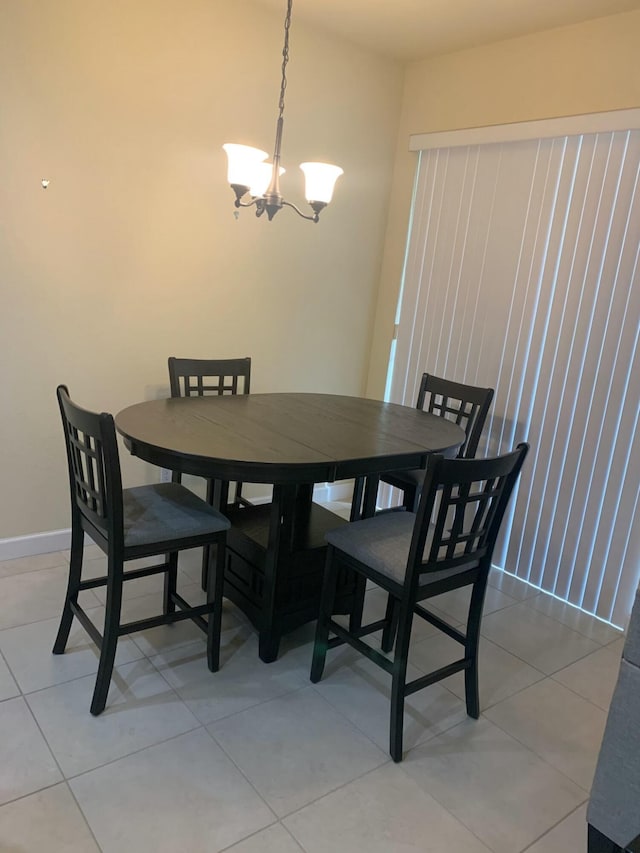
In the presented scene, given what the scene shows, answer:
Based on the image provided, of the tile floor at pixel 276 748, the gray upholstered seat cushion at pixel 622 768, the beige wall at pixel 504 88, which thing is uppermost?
the beige wall at pixel 504 88

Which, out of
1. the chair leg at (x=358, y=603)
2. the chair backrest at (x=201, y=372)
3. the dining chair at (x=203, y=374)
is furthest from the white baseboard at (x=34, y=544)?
the chair leg at (x=358, y=603)

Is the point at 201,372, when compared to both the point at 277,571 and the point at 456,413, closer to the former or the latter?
the point at 277,571

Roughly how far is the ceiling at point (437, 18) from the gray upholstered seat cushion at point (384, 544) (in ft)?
7.42

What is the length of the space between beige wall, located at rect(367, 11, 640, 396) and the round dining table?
1351 millimetres

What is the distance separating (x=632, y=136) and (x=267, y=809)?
9.41ft

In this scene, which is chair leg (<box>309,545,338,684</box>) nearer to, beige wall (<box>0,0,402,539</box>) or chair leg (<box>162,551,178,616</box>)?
chair leg (<box>162,551,178,616</box>)

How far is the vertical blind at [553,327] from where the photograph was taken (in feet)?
8.95

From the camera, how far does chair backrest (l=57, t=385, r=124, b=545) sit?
1802 millimetres

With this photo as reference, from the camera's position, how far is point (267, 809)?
1.71m

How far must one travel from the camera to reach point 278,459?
198 centimetres

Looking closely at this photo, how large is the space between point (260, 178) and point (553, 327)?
5.21 ft

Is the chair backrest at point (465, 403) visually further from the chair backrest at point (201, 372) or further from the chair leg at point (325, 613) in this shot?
the chair leg at point (325, 613)

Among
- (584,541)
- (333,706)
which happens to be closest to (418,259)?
(584,541)

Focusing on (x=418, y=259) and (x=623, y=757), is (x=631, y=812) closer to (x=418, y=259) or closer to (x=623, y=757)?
(x=623, y=757)
